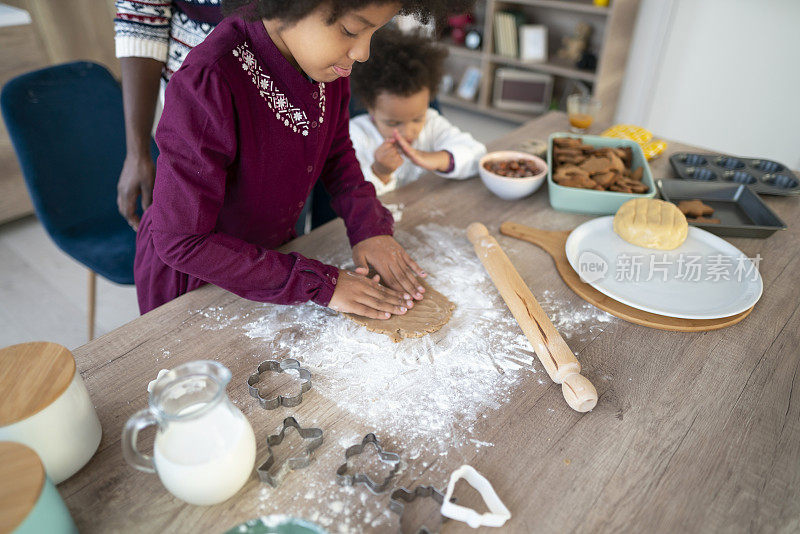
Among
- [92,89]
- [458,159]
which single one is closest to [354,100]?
[458,159]

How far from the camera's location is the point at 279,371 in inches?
30.1

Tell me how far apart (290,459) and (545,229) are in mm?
756

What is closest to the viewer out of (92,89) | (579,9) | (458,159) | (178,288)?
(178,288)

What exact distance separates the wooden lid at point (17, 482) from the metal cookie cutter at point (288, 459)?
0.22 metres

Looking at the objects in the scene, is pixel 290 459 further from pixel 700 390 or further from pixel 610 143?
pixel 610 143

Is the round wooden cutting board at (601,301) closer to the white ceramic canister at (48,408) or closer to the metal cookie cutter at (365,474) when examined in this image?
the metal cookie cutter at (365,474)

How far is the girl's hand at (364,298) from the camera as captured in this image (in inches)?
33.6

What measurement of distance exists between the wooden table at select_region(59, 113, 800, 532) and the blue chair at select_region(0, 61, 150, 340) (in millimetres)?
768

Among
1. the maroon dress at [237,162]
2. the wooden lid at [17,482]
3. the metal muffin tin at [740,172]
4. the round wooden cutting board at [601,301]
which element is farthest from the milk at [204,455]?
the metal muffin tin at [740,172]

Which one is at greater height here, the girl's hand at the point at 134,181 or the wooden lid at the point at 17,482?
the wooden lid at the point at 17,482

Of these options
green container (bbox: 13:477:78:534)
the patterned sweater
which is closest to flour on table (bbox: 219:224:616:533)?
green container (bbox: 13:477:78:534)

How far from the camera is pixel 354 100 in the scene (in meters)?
1.63

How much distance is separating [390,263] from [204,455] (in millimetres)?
507

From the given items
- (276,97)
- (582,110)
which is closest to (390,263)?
(276,97)
